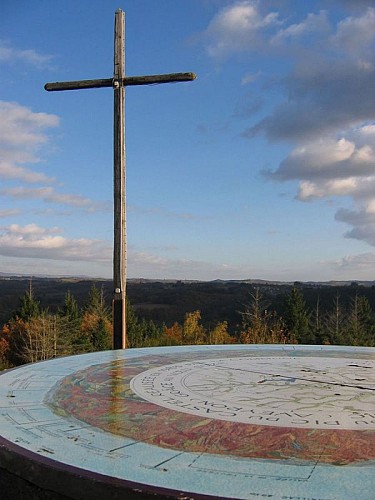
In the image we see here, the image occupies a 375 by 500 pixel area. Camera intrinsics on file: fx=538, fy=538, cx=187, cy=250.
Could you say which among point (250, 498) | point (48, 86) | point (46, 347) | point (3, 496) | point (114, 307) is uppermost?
point (48, 86)

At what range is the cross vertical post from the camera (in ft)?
21.5

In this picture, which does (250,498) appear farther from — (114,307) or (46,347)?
(46,347)

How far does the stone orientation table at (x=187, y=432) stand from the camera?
7.06ft

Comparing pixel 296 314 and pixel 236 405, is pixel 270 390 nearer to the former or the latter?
pixel 236 405

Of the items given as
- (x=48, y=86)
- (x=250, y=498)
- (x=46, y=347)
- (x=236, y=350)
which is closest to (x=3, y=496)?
(x=250, y=498)

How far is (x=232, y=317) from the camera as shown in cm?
5675

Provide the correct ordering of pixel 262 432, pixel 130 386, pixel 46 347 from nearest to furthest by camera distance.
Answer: pixel 262 432
pixel 130 386
pixel 46 347

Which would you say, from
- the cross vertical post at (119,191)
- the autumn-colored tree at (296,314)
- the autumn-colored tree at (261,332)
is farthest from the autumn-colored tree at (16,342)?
the cross vertical post at (119,191)

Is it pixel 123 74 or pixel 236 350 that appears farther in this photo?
pixel 123 74

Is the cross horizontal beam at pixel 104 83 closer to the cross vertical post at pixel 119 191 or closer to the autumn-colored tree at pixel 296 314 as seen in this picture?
the cross vertical post at pixel 119 191

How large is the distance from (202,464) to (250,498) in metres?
0.38

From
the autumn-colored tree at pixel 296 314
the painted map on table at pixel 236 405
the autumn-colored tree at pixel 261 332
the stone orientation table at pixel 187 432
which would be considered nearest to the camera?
the stone orientation table at pixel 187 432

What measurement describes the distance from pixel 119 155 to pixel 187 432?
175 inches

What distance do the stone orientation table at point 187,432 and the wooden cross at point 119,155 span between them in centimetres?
172
